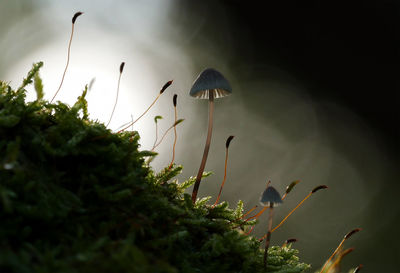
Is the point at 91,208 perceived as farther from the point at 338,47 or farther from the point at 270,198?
the point at 338,47

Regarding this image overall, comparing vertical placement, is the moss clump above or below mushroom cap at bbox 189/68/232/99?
below

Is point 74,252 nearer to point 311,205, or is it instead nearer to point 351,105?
point 351,105

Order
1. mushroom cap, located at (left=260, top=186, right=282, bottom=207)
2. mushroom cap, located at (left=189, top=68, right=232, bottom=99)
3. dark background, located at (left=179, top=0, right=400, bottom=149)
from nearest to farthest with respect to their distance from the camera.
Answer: mushroom cap, located at (left=260, top=186, right=282, bottom=207)
mushroom cap, located at (left=189, top=68, right=232, bottom=99)
dark background, located at (left=179, top=0, right=400, bottom=149)

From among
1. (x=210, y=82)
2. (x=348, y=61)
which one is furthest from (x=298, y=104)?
(x=210, y=82)

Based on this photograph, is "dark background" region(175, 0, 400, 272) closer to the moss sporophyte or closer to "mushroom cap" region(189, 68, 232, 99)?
"mushroom cap" region(189, 68, 232, 99)

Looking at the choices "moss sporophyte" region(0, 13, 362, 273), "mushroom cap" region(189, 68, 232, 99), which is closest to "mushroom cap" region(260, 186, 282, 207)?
"moss sporophyte" region(0, 13, 362, 273)

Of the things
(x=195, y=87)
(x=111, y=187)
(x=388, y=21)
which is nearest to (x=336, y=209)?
(x=388, y=21)

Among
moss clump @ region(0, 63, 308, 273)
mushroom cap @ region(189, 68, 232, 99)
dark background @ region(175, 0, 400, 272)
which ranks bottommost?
moss clump @ region(0, 63, 308, 273)

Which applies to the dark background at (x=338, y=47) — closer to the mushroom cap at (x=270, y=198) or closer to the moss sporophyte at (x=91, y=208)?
the mushroom cap at (x=270, y=198)
